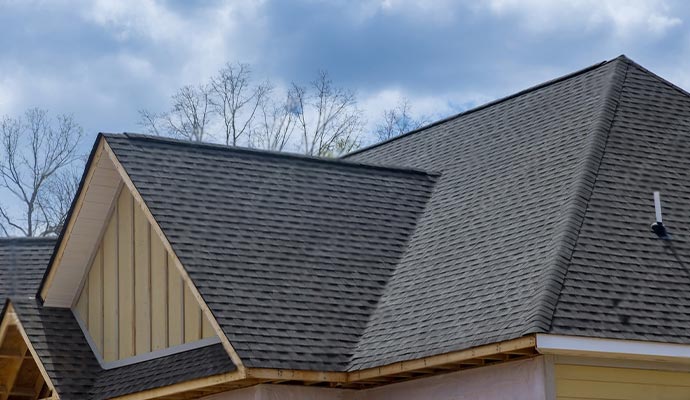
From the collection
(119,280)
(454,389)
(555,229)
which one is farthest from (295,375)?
(119,280)

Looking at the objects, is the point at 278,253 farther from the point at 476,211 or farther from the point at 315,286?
the point at 476,211

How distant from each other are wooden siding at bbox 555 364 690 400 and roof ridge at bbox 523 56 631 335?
2.14ft

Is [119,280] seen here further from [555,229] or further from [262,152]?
[555,229]

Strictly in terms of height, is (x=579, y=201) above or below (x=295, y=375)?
above

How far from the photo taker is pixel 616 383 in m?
12.2

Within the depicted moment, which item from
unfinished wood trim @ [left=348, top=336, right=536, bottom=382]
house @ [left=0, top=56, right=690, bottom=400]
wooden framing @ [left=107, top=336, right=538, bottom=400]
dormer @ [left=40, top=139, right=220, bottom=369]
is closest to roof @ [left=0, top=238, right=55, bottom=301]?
house @ [left=0, top=56, right=690, bottom=400]

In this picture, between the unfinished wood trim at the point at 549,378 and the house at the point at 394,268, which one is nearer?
the unfinished wood trim at the point at 549,378

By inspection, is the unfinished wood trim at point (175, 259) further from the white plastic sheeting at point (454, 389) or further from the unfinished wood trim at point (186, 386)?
the white plastic sheeting at point (454, 389)

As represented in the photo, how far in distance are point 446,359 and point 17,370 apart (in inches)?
324

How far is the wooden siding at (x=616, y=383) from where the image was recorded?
39.6 ft

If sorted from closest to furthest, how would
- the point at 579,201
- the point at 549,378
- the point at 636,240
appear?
the point at 549,378
the point at 636,240
the point at 579,201

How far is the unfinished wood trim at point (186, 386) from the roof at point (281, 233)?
31 cm

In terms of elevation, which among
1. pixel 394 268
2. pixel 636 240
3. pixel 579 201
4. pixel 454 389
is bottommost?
pixel 454 389

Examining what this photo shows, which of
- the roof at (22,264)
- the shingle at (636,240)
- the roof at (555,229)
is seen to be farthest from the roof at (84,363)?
the shingle at (636,240)
